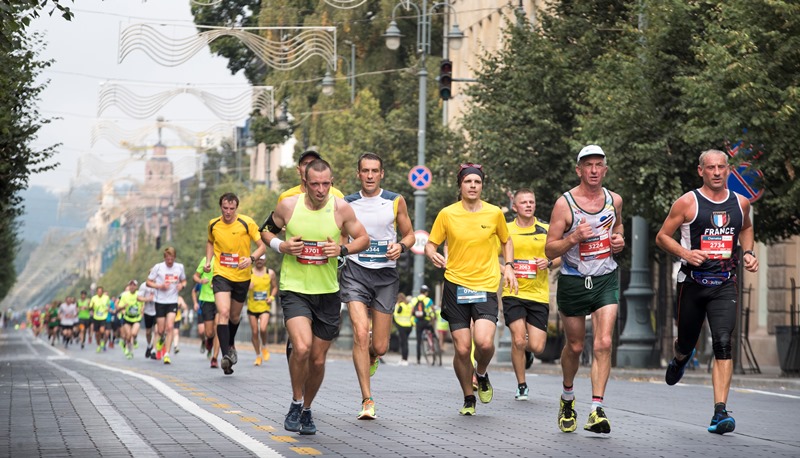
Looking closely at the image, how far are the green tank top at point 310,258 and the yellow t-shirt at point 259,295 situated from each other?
13808 millimetres

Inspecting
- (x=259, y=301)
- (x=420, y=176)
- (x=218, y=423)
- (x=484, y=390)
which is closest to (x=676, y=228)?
(x=484, y=390)

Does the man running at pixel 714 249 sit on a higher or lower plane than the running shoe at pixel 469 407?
higher

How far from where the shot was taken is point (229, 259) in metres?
20.8

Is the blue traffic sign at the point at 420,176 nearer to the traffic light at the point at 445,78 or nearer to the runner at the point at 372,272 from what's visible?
the traffic light at the point at 445,78

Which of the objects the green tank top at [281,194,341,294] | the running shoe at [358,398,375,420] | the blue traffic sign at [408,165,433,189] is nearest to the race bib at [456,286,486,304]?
the running shoe at [358,398,375,420]

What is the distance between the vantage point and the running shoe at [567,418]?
12.1 metres

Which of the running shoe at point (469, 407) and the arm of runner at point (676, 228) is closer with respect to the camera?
the arm of runner at point (676, 228)

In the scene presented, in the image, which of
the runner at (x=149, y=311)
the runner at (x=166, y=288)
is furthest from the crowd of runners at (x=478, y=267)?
the runner at (x=149, y=311)

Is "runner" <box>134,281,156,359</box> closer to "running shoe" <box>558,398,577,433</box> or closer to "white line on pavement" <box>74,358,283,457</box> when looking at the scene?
"white line on pavement" <box>74,358,283,457</box>

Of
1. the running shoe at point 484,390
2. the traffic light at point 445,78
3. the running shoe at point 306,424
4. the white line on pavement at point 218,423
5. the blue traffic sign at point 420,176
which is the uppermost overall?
the traffic light at point 445,78

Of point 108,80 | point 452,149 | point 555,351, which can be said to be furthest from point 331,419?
point 452,149

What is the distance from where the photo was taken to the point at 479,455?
34.3ft

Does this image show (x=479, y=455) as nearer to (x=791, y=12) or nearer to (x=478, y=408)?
(x=478, y=408)

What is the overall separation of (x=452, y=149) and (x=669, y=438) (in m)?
34.9
